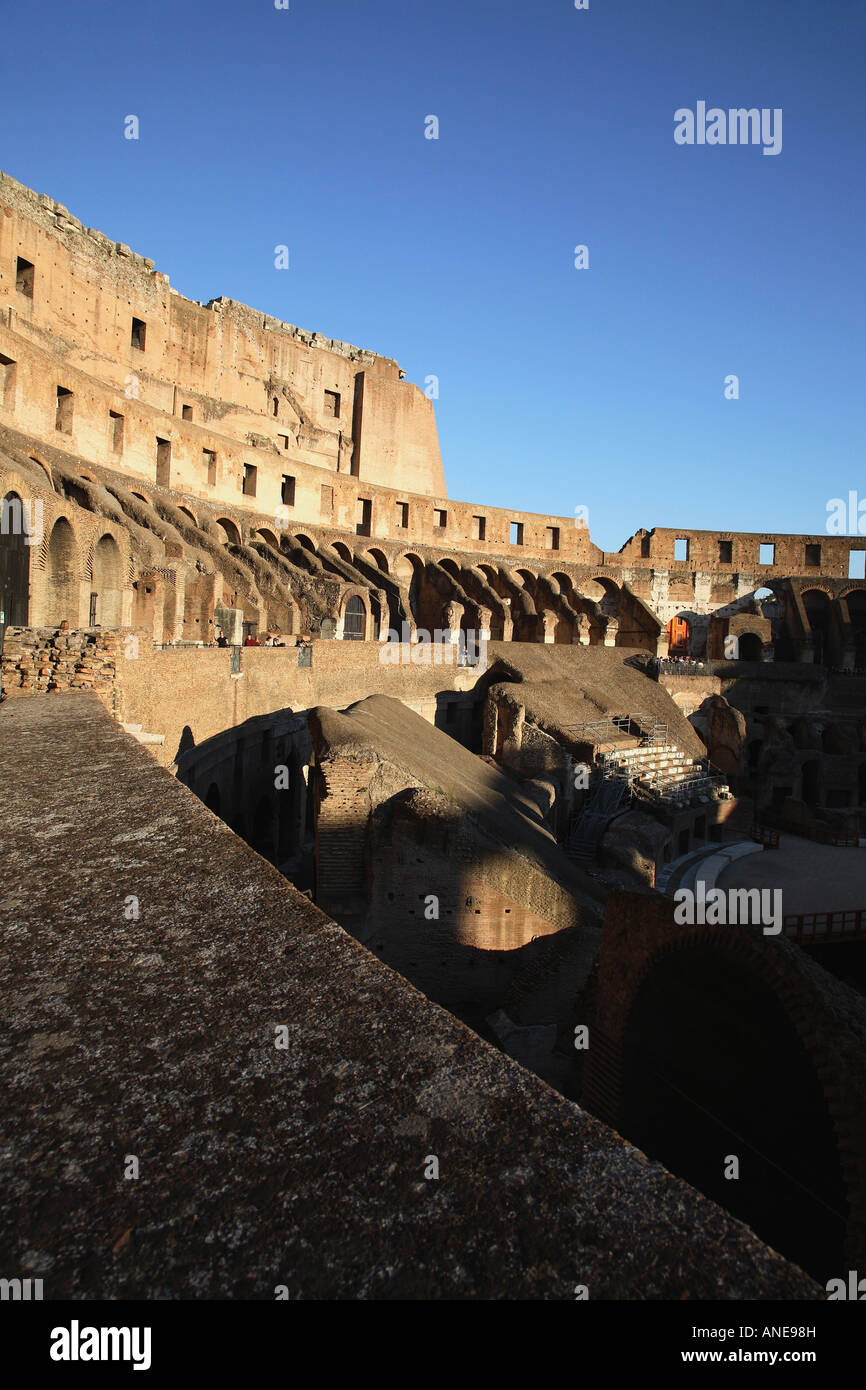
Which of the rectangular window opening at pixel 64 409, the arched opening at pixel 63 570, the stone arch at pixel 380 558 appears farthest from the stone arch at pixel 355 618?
the arched opening at pixel 63 570

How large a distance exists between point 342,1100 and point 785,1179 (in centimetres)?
540

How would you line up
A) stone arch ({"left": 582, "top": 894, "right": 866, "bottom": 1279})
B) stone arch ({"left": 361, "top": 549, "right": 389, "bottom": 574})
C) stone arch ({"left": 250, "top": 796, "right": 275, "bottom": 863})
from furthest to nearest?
stone arch ({"left": 361, "top": 549, "right": 389, "bottom": 574}), stone arch ({"left": 250, "top": 796, "right": 275, "bottom": 863}), stone arch ({"left": 582, "top": 894, "right": 866, "bottom": 1279})

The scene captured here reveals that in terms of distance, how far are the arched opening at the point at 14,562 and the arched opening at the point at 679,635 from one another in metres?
29.6

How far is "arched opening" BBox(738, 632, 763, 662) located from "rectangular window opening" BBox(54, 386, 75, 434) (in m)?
27.5

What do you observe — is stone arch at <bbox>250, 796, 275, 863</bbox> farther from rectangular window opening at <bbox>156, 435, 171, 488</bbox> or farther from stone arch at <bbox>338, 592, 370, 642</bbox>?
rectangular window opening at <bbox>156, 435, 171, 488</bbox>

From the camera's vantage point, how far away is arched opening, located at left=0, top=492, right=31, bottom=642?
11.7 metres

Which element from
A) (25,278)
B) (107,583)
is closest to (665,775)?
(107,583)

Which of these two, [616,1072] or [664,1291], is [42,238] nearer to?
[616,1072]

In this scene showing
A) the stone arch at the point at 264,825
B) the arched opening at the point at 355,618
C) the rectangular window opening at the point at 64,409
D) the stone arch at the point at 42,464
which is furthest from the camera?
the arched opening at the point at 355,618

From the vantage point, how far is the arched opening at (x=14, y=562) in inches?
460

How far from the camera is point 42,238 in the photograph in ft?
78.0

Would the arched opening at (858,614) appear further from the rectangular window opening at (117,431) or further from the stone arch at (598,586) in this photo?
the rectangular window opening at (117,431)

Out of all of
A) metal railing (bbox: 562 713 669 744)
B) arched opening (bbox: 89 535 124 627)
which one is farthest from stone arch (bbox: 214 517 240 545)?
metal railing (bbox: 562 713 669 744)

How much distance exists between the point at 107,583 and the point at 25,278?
15185mm
